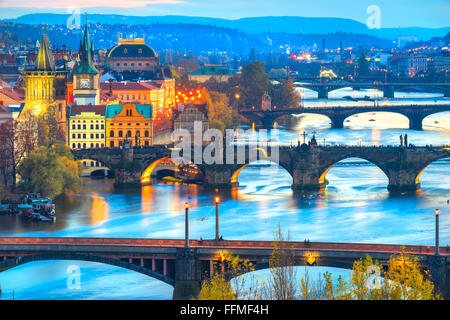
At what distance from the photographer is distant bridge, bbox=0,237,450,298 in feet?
101

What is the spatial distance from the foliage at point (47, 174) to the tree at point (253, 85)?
4560 centimetres

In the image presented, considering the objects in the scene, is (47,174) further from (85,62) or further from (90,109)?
(85,62)

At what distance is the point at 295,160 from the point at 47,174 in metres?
12.6

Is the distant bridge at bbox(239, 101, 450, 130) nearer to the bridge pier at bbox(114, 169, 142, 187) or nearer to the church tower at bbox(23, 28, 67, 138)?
the church tower at bbox(23, 28, 67, 138)

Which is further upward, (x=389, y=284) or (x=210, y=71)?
(x=389, y=284)

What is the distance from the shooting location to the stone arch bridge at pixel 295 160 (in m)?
57.9

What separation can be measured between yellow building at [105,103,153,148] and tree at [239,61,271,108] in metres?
30.2

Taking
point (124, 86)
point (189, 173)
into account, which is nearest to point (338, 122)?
point (124, 86)

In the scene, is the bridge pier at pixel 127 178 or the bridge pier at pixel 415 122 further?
the bridge pier at pixel 415 122

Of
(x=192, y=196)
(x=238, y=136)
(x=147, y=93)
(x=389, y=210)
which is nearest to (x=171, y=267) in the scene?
(x=389, y=210)

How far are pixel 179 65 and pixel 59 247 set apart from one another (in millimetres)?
123831

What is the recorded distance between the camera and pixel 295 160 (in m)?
58.8

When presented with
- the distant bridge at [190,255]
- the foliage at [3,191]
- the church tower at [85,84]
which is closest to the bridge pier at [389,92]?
the church tower at [85,84]

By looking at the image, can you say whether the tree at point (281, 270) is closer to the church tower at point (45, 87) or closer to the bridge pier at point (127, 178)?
the bridge pier at point (127, 178)
